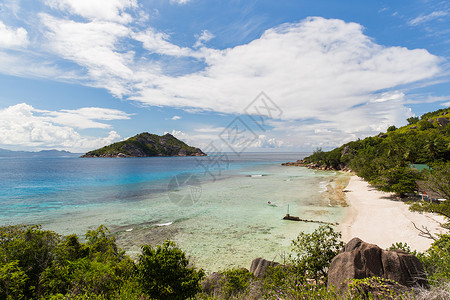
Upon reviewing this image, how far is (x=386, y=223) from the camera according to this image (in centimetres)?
2428

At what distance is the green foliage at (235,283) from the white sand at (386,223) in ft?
49.0

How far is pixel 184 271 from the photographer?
9.42 m

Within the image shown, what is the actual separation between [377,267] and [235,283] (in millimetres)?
6716

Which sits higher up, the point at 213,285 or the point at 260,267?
the point at 213,285

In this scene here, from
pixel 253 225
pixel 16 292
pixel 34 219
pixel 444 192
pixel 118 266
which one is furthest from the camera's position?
pixel 34 219

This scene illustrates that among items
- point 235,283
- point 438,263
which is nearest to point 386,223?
point 438,263

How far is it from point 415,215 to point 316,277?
23.8 meters

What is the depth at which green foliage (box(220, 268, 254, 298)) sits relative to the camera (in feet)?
34.4

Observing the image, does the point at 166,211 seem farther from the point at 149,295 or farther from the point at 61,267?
the point at 149,295

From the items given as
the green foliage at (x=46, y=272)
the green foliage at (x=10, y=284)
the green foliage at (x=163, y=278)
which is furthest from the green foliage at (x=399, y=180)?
the green foliage at (x=10, y=284)

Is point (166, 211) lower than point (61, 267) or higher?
lower

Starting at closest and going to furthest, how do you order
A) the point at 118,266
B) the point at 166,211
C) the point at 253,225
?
1. the point at 118,266
2. the point at 253,225
3. the point at 166,211

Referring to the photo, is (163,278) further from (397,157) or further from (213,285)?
(397,157)

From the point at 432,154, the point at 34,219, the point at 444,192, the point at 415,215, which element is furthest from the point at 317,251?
the point at 432,154
